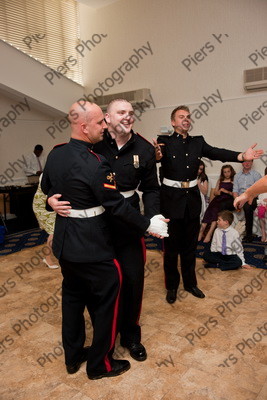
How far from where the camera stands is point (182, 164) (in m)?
2.85

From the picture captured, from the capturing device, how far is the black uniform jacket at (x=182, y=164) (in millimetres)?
2859

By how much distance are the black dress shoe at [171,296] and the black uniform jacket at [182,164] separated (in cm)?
67

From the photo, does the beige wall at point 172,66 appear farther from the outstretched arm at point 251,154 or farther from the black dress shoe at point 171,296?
the black dress shoe at point 171,296

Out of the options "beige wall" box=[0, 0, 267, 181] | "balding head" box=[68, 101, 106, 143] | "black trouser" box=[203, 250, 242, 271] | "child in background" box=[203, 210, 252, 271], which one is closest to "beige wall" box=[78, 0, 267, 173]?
"beige wall" box=[0, 0, 267, 181]

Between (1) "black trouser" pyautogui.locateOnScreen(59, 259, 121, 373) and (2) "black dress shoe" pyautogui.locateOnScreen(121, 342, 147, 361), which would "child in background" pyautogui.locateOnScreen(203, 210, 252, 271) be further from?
(1) "black trouser" pyautogui.locateOnScreen(59, 259, 121, 373)

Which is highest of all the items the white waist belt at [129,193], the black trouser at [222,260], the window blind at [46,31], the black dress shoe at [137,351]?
the window blind at [46,31]

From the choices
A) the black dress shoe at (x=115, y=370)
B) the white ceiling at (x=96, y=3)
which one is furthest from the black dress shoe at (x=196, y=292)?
the white ceiling at (x=96, y=3)

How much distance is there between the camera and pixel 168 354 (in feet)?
7.06

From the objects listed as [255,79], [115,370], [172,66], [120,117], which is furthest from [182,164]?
[172,66]

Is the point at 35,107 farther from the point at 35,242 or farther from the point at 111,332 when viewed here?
the point at 111,332

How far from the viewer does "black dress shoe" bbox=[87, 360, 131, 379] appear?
193cm

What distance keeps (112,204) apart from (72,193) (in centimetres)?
22

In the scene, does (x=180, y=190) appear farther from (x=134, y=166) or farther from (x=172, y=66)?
(x=172, y=66)

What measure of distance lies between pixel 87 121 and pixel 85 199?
15.8 inches
